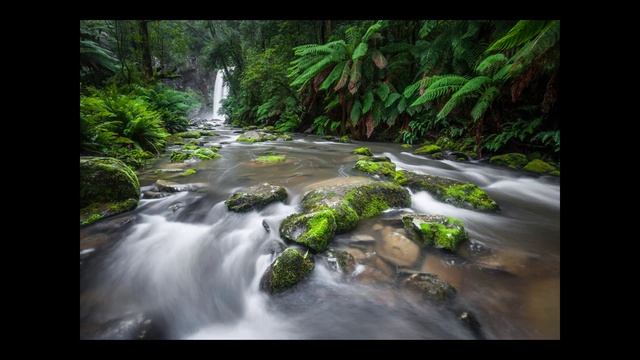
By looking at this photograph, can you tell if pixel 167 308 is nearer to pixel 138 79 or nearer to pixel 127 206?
pixel 127 206

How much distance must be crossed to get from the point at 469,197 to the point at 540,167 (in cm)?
236

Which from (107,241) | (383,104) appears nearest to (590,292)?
(107,241)

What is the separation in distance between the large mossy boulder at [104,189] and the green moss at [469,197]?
4005mm

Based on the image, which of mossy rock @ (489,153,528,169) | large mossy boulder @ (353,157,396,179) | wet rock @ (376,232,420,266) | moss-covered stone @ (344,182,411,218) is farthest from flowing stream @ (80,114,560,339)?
mossy rock @ (489,153,528,169)

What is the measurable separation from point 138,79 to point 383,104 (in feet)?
33.3

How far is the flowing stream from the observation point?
1.84 m

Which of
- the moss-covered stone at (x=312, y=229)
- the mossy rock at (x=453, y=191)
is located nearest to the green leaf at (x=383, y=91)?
the mossy rock at (x=453, y=191)

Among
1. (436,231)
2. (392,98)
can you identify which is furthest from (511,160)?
(392,98)

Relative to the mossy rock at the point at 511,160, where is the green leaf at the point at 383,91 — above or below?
above

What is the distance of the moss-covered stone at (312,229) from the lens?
248 cm

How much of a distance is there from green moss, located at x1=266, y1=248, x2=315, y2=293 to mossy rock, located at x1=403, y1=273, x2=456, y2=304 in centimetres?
78

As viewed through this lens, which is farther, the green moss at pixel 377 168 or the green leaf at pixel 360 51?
the green leaf at pixel 360 51

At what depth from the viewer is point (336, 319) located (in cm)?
193

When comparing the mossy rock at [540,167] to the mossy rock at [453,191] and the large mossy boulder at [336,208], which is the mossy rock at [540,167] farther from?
the large mossy boulder at [336,208]
